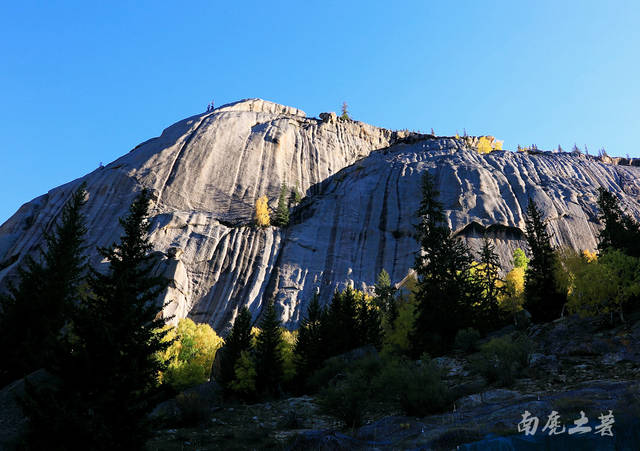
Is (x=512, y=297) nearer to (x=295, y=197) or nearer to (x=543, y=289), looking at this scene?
(x=543, y=289)

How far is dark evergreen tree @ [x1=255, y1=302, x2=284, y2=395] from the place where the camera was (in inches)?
1446

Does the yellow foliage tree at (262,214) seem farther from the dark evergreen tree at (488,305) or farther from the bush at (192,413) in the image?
the bush at (192,413)

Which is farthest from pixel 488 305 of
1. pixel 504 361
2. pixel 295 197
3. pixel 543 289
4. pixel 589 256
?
pixel 295 197

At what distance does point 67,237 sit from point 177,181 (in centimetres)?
4798

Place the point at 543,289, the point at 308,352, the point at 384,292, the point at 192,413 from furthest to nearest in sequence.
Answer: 1. the point at 384,292
2. the point at 308,352
3. the point at 543,289
4. the point at 192,413

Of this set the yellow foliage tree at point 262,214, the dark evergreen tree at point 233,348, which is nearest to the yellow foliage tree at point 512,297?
the dark evergreen tree at point 233,348

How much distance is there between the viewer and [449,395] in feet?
50.7

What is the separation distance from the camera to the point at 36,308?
23.0 metres

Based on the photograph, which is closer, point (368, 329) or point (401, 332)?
point (401, 332)

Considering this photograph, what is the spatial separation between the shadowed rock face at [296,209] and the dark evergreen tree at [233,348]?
1476cm

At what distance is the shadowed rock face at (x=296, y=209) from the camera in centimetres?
5978

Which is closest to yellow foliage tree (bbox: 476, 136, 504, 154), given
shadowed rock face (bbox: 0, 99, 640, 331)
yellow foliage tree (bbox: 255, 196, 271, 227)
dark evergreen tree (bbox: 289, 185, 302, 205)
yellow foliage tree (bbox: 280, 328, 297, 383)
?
shadowed rock face (bbox: 0, 99, 640, 331)

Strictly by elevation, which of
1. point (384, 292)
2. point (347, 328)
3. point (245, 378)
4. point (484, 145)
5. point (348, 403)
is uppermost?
point (484, 145)

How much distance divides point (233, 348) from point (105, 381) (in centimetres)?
3020
